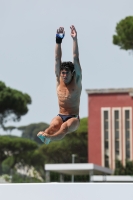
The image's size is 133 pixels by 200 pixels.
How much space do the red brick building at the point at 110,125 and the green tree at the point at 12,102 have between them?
5.46 meters

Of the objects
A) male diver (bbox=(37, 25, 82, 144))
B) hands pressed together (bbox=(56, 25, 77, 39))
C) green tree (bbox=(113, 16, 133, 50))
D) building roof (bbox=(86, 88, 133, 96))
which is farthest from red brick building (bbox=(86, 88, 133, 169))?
hands pressed together (bbox=(56, 25, 77, 39))

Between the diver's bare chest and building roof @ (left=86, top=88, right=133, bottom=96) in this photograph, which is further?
building roof @ (left=86, top=88, right=133, bottom=96)

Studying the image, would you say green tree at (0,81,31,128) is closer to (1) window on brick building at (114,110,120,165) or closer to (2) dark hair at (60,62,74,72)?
(1) window on brick building at (114,110,120,165)

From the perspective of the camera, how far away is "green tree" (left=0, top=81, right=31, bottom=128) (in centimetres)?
5506

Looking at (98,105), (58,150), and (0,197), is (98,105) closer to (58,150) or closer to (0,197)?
(58,150)

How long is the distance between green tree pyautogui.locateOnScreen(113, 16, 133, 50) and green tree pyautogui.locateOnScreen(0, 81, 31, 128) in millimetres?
13392

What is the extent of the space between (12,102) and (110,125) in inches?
381

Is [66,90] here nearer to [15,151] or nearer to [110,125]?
[110,125]

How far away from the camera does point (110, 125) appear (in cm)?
6097

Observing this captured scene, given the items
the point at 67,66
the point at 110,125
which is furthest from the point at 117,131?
the point at 67,66

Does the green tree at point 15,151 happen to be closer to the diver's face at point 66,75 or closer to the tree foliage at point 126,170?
the tree foliage at point 126,170

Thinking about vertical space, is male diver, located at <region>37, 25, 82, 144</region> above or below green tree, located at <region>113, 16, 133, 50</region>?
below

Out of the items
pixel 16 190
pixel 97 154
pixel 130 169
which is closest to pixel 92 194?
pixel 16 190

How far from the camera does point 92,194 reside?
734 centimetres
